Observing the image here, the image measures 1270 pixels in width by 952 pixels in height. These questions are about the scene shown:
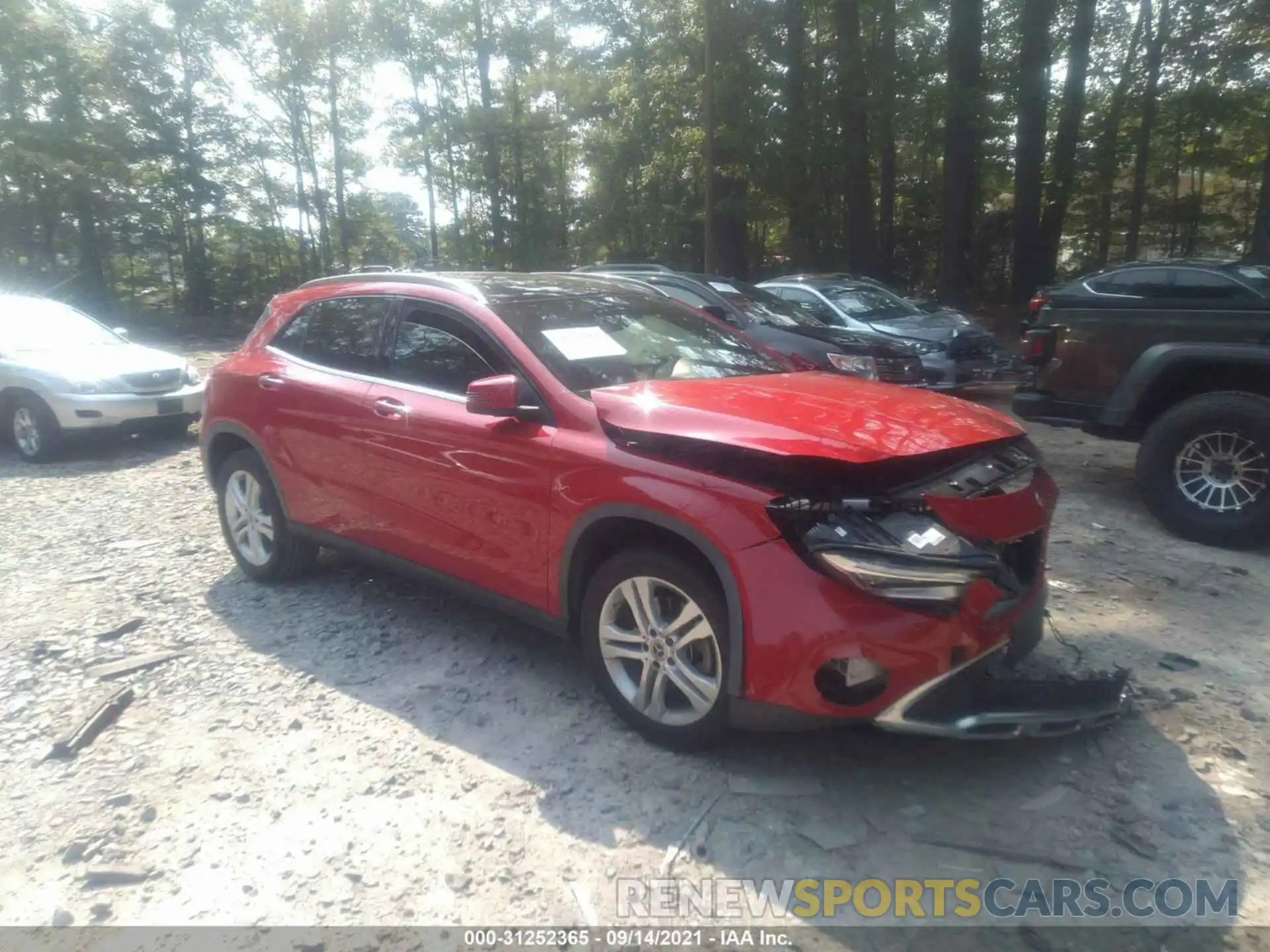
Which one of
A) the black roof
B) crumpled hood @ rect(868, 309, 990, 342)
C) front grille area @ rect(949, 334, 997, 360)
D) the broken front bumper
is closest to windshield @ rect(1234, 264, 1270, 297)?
the broken front bumper

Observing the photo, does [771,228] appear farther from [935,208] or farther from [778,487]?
[778,487]

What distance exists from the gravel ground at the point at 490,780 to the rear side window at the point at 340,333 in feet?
4.28

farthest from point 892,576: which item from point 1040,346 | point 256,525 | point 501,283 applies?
point 1040,346

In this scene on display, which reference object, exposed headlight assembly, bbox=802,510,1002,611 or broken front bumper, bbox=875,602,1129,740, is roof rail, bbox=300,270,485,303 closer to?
exposed headlight assembly, bbox=802,510,1002,611

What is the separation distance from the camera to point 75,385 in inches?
341

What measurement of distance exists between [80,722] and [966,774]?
3.48 metres

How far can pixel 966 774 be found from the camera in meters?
3.22

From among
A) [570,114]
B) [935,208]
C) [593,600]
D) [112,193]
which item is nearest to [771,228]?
[935,208]

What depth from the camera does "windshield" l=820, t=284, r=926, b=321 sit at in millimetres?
12305

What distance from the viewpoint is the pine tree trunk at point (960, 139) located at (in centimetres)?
1764

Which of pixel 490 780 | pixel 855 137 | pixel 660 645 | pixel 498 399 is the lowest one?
pixel 490 780

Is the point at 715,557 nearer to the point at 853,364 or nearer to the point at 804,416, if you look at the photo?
the point at 804,416

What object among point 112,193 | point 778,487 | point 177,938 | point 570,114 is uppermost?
point 570,114

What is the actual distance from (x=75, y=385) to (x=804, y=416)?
26.2ft
